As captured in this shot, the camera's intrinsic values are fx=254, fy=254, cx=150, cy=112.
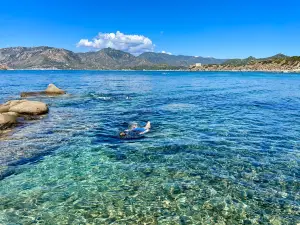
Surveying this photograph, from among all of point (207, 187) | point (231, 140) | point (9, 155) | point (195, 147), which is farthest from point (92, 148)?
point (231, 140)

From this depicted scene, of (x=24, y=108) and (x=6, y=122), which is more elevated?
(x=24, y=108)

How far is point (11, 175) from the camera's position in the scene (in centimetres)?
1320

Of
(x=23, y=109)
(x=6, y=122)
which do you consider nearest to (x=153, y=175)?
(x=6, y=122)

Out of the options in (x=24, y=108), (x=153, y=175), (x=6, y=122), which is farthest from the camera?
(x=24, y=108)

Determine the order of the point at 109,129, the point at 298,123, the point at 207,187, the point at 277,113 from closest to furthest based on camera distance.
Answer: the point at 207,187 → the point at 109,129 → the point at 298,123 → the point at 277,113

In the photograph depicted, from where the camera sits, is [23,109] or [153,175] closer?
[153,175]

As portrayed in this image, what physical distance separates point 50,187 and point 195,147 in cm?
962

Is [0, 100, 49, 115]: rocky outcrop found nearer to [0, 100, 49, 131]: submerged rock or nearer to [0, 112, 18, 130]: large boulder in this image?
[0, 100, 49, 131]: submerged rock

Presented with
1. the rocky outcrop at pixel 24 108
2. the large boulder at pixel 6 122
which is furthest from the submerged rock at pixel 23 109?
the large boulder at pixel 6 122

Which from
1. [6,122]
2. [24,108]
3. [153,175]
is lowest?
[153,175]

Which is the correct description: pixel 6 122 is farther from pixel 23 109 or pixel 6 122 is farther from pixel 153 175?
pixel 153 175

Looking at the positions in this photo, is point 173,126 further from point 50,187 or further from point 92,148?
point 50,187

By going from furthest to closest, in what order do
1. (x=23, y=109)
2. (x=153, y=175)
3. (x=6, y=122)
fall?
(x=23, y=109), (x=6, y=122), (x=153, y=175)

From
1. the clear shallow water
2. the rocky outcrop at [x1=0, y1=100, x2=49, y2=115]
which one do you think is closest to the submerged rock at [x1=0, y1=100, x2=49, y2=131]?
the rocky outcrop at [x1=0, y1=100, x2=49, y2=115]
